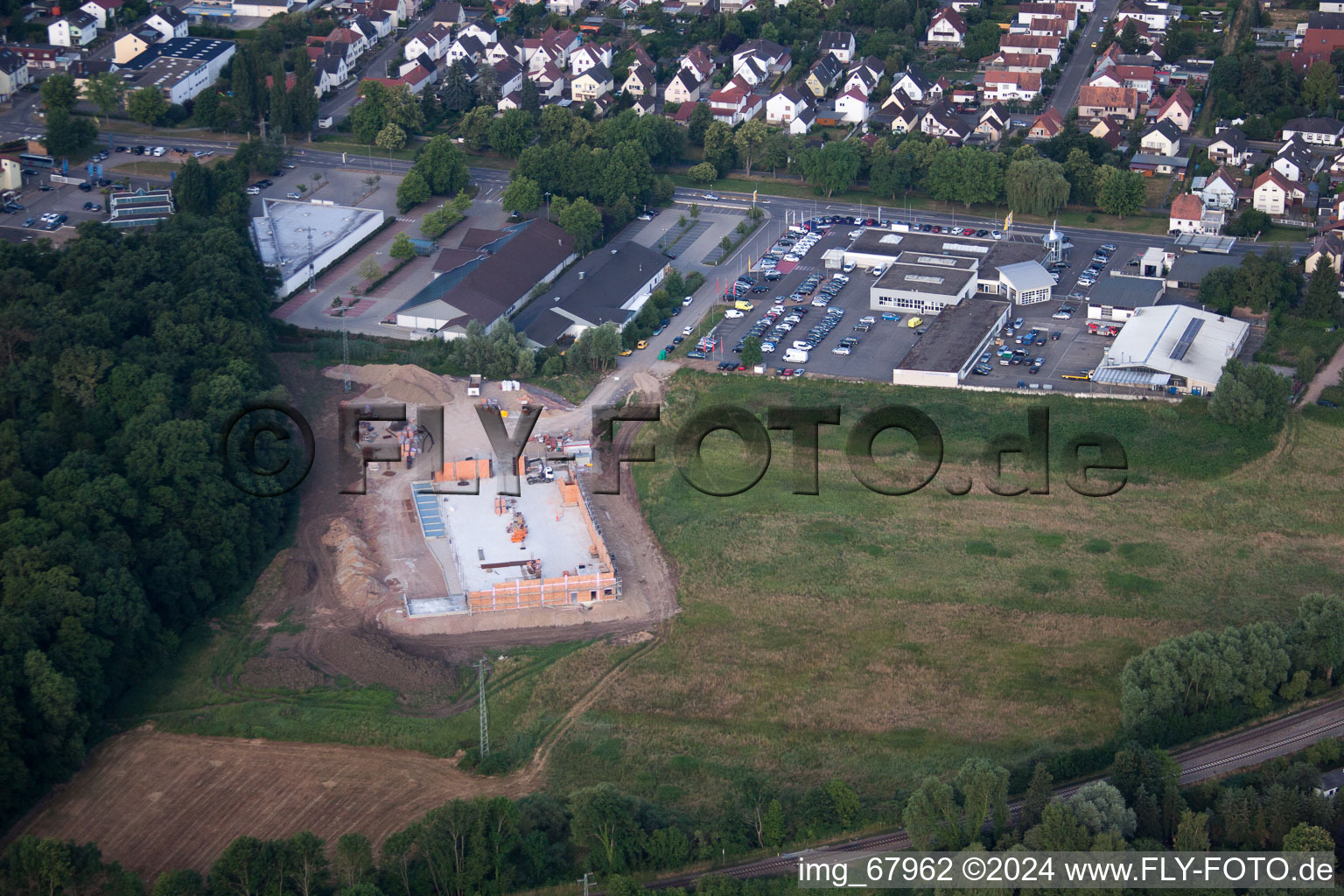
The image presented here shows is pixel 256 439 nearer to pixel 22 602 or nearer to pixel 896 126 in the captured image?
pixel 22 602

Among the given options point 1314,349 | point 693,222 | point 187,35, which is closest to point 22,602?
point 693,222

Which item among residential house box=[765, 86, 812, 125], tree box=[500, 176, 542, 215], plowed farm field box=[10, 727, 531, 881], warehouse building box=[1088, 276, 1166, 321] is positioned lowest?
plowed farm field box=[10, 727, 531, 881]

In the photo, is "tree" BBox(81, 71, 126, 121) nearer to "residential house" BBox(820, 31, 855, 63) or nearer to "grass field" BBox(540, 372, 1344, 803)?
"residential house" BBox(820, 31, 855, 63)

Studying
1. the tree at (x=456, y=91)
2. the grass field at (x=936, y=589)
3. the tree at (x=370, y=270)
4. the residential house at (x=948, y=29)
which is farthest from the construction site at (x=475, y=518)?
the residential house at (x=948, y=29)

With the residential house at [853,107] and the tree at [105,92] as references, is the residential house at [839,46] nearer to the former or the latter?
the residential house at [853,107]

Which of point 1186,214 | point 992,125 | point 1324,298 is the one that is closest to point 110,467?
point 1324,298

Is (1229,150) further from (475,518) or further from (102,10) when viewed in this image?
(102,10)

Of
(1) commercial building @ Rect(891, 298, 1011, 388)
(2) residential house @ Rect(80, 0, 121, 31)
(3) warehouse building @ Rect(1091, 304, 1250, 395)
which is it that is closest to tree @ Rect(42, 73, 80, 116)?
(2) residential house @ Rect(80, 0, 121, 31)
